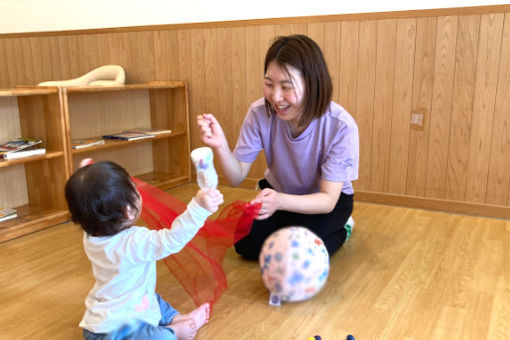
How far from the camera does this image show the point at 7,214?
8.36 feet

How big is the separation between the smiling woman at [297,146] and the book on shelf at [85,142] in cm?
124

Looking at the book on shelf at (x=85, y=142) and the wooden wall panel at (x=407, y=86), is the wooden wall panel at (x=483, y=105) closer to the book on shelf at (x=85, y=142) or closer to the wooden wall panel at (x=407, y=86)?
the wooden wall panel at (x=407, y=86)

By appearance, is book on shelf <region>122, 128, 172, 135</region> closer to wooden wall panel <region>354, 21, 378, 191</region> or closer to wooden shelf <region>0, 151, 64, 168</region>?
wooden shelf <region>0, 151, 64, 168</region>

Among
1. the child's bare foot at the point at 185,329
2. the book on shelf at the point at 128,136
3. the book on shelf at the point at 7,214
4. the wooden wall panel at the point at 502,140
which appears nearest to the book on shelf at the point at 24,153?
the book on shelf at the point at 7,214

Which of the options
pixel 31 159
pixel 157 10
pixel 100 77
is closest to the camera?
pixel 31 159

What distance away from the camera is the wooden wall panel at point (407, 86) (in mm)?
2641

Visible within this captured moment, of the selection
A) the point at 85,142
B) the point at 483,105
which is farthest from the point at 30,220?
the point at 483,105

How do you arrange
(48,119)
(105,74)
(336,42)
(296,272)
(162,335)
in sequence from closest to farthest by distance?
(162,335)
(296,272)
(48,119)
(336,42)
(105,74)

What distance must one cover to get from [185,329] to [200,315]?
98mm

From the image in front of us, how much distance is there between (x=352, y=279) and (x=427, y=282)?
297 millimetres

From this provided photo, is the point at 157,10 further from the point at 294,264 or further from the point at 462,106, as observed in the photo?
the point at 294,264

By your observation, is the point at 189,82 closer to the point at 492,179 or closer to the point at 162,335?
the point at 492,179

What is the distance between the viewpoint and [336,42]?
117 inches

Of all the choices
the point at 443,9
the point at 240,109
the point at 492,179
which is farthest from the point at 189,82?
the point at 492,179
